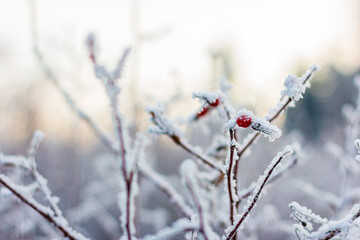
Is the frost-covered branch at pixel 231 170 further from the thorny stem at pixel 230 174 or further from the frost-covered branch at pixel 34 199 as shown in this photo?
the frost-covered branch at pixel 34 199

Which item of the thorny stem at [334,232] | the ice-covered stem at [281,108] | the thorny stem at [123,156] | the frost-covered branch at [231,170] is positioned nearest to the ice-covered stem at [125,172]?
the thorny stem at [123,156]

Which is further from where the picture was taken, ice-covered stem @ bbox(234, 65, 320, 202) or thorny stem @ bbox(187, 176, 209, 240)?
ice-covered stem @ bbox(234, 65, 320, 202)


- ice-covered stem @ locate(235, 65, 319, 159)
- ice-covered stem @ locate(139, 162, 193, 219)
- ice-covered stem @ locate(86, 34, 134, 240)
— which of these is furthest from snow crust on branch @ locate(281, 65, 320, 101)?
ice-covered stem @ locate(139, 162, 193, 219)

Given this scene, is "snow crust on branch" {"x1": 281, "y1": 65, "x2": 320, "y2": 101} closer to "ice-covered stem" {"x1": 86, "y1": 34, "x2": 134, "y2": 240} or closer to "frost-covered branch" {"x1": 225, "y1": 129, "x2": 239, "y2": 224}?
"frost-covered branch" {"x1": 225, "y1": 129, "x2": 239, "y2": 224}

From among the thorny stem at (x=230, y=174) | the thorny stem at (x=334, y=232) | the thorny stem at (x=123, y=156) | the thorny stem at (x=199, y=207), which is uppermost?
the thorny stem at (x=123, y=156)

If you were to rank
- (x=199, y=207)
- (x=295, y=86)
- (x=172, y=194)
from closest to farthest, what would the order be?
(x=199, y=207), (x=295, y=86), (x=172, y=194)

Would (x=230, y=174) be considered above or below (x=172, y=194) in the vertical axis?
below

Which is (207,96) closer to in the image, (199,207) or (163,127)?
(163,127)

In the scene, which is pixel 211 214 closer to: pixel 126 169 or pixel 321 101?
pixel 126 169

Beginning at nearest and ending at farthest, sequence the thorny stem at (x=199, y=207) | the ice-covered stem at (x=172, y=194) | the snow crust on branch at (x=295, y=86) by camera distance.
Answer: the thorny stem at (x=199, y=207)
the snow crust on branch at (x=295, y=86)
the ice-covered stem at (x=172, y=194)

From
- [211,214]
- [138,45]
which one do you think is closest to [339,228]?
[211,214]

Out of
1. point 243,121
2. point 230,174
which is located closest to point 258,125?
point 243,121
